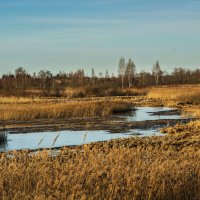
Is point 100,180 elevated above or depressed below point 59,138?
above

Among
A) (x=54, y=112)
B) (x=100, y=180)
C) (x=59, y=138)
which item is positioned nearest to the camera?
(x=100, y=180)

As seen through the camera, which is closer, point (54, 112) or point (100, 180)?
point (100, 180)

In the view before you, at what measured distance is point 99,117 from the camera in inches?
1201

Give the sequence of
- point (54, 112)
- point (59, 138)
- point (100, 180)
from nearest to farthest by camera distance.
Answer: point (100, 180) → point (59, 138) → point (54, 112)

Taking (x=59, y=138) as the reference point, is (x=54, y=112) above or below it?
above

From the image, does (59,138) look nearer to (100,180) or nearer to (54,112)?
(54,112)

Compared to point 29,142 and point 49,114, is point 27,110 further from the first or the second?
point 29,142

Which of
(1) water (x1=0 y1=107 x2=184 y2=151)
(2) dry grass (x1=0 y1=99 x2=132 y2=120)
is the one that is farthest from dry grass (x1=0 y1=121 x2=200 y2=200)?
(2) dry grass (x1=0 y1=99 x2=132 y2=120)

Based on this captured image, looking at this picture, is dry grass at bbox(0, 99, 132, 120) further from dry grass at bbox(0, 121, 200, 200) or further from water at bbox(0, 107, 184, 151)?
dry grass at bbox(0, 121, 200, 200)

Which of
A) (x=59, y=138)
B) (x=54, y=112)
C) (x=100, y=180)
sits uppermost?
(x=100, y=180)

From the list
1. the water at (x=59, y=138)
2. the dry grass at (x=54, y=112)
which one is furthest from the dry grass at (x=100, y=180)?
the dry grass at (x=54, y=112)

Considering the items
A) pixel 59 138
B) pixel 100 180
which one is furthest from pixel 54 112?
pixel 100 180

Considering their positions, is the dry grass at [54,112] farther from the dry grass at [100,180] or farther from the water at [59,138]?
the dry grass at [100,180]

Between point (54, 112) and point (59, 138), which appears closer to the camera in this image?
point (59, 138)
